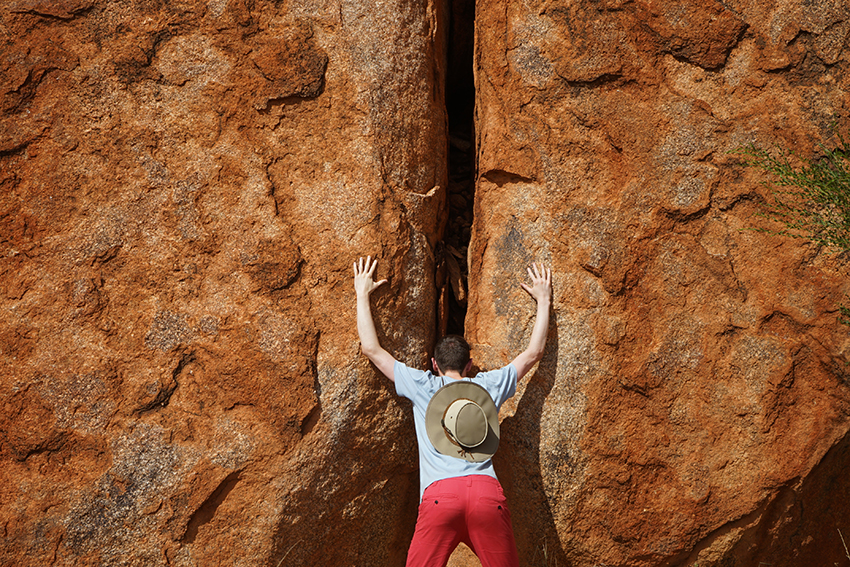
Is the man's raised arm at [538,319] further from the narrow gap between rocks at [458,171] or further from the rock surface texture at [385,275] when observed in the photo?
the narrow gap between rocks at [458,171]

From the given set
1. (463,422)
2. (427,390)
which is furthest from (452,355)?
(463,422)

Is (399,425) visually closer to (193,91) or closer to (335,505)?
(335,505)

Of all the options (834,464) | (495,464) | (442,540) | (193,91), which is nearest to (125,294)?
(193,91)

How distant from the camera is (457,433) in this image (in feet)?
9.26

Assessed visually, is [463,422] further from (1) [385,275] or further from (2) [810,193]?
(2) [810,193]

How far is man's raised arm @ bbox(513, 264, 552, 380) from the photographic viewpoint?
10.2 ft

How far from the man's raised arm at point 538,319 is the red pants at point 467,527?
0.64 metres

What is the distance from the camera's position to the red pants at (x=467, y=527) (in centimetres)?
270

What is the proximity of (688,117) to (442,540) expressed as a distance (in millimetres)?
2398

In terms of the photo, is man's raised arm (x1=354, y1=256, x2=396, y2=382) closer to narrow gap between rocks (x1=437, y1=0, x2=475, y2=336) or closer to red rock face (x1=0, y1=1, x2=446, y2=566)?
red rock face (x1=0, y1=1, x2=446, y2=566)

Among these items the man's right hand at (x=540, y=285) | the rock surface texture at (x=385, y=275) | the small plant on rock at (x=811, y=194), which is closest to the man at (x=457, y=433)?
the man's right hand at (x=540, y=285)

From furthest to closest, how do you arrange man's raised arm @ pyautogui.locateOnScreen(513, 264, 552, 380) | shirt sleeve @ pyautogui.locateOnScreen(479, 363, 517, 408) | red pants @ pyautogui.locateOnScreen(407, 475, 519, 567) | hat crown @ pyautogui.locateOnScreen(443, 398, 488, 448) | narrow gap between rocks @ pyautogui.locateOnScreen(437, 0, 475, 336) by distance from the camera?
narrow gap between rocks @ pyautogui.locateOnScreen(437, 0, 475, 336) < man's raised arm @ pyautogui.locateOnScreen(513, 264, 552, 380) < shirt sleeve @ pyautogui.locateOnScreen(479, 363, 517, 408) < hat crown @ pyautogui.locateOnScreen(443, 398, 488, 448) < red pants @ pyautogui.locateOnScreen(407, 475, 519, 567)

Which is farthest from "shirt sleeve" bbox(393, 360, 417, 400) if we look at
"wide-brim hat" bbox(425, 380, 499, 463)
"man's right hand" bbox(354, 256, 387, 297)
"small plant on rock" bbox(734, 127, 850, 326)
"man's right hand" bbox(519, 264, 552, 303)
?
"small plant on rock" bbox(734, 127, 850, 326)

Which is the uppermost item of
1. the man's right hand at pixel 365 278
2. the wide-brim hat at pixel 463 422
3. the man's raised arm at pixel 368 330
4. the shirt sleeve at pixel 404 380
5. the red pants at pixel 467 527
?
the man's right hand at pixel 365 278
